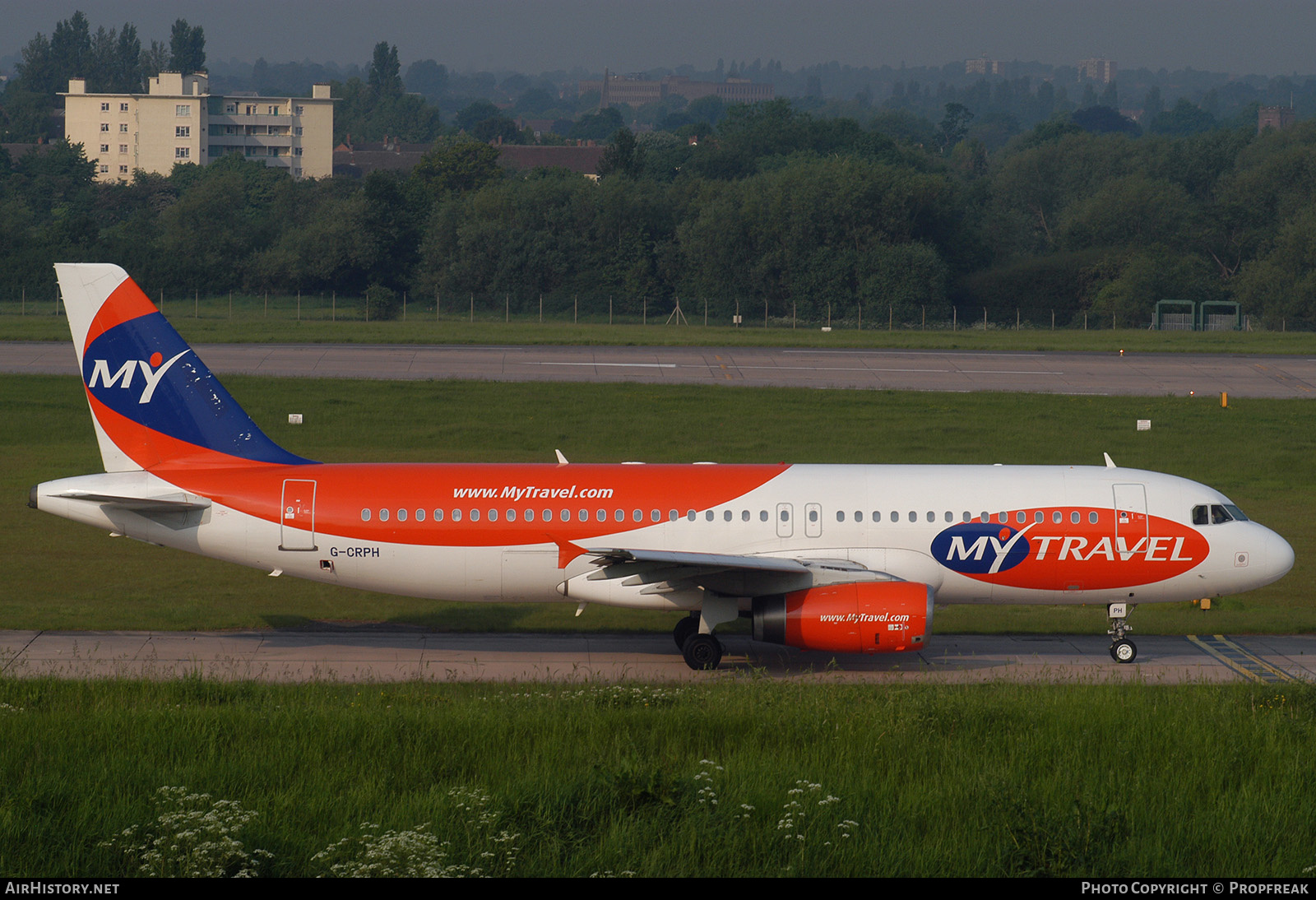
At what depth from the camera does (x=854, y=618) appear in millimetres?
25625

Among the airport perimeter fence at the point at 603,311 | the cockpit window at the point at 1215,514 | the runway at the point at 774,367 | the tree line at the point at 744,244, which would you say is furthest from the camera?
the tree line at the point at 744,244

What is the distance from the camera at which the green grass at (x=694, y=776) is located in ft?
48.0

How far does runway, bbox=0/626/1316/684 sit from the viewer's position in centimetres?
2581

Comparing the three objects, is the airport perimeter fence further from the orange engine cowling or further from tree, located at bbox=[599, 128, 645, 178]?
the orange engine cowling

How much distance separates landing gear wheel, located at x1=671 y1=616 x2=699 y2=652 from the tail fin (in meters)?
9.57

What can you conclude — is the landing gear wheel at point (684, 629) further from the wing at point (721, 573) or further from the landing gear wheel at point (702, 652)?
the wing at point (721, 573)

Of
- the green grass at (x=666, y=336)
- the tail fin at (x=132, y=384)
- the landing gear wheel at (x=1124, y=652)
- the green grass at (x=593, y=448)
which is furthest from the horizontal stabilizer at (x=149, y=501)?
the green grass at (x=666, y=336)

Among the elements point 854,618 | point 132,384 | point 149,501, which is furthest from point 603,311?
point 854,618

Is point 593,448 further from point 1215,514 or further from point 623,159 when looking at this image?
point 623,159

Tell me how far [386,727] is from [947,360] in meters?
60.4

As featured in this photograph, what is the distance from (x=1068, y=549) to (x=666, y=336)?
59249 millimetres

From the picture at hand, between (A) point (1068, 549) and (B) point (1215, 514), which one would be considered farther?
(B) point (1215, 514)

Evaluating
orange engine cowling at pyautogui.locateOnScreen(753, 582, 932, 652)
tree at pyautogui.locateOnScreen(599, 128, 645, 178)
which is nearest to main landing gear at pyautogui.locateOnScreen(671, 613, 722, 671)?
orange engine cowling at pyautogui.locateOnScreen(753, 582, 932, 652)

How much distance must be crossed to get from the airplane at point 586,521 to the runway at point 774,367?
36.7 m
